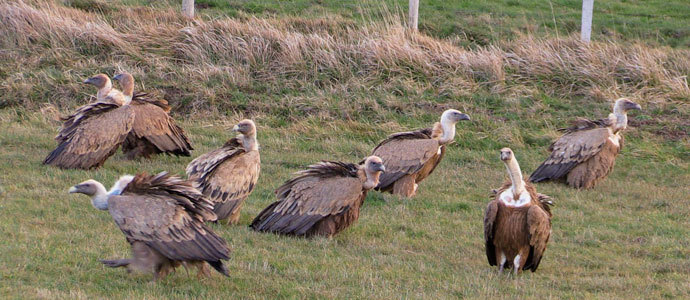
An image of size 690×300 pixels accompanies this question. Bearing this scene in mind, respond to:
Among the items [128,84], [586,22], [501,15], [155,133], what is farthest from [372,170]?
A: [501,15]

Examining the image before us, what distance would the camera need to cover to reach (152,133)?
12.0 meters

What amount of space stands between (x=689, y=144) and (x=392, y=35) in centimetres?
557

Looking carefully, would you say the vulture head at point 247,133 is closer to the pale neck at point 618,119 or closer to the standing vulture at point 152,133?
the standing vulture at point 152,133

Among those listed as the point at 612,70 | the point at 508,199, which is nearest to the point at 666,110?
the point at 612,70

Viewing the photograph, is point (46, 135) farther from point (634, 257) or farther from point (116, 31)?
point (634, 257)

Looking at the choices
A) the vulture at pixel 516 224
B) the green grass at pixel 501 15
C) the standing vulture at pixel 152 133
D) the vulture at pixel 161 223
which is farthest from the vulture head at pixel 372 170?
the green grass at pixel 501 15

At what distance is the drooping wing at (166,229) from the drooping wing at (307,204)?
1914 mm

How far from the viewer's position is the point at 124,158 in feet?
40.4

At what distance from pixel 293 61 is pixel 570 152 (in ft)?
19.3

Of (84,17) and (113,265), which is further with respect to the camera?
(84,17)

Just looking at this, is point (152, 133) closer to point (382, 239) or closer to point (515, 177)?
point (382, 239)

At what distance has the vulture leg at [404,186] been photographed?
36.3 ft

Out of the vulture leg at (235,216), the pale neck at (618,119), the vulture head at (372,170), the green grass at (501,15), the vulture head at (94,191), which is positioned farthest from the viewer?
the green grass at (501,15)

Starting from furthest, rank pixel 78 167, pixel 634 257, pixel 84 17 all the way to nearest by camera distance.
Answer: pixel 84 17, pixel 78 167, pixel 634 257
